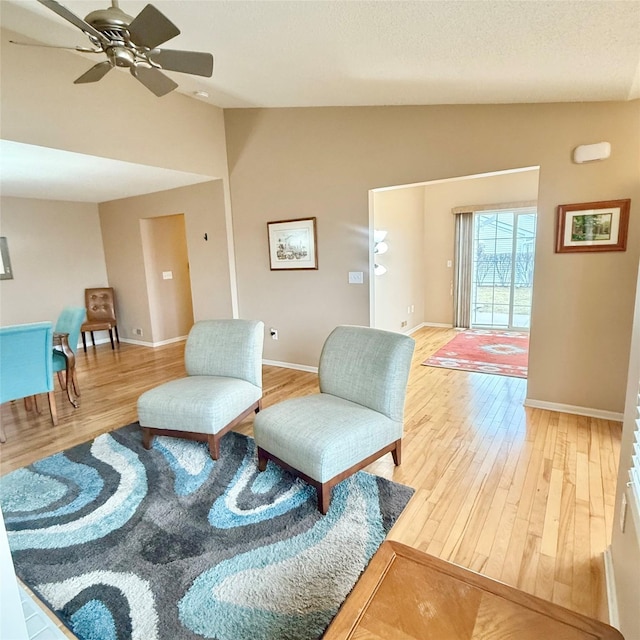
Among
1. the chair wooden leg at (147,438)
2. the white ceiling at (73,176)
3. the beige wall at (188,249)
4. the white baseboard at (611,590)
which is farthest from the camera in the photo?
the beige wall at (188,249)

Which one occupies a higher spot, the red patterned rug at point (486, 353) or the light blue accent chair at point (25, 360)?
the light blue accent chair at point (25, 360)

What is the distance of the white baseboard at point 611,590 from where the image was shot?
4.47 ft

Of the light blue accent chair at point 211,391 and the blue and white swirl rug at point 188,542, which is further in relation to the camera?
the light blue accent chair at point 211,391

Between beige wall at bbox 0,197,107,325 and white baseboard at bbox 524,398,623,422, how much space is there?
264 inches

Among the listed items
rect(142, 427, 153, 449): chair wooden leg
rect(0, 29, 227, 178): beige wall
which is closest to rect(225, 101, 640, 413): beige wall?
rect(0, 29, 227, 178): beige wall

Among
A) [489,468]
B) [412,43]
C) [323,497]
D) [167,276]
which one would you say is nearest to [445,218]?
[412,43]

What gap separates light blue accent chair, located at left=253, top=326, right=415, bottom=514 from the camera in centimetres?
203

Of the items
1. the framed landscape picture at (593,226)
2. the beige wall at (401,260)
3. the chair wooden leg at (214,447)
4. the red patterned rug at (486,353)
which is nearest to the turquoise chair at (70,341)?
the chair wooden leg at (214,447)

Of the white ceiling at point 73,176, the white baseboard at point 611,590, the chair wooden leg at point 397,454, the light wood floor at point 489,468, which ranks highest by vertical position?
the white ceiling at point 73,176

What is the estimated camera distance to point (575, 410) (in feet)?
10.5

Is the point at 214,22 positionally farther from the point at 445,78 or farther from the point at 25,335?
the point at 25,335

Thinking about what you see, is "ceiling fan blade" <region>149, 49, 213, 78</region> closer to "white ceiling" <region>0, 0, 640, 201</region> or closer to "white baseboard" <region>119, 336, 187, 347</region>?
"white ceiling" <region>0, 0, 640, 201</region>

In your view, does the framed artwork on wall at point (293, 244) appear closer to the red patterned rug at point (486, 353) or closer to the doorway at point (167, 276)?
the red patterned rug at point (486, 353)

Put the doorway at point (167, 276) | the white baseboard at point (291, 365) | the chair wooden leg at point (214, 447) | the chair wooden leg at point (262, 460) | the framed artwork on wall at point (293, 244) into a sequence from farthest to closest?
the doorway at point (167, 276)
the white baseboard at point (291, 365)
the framed artwork on wall at point (293, 244)
the chair wooden leg at point (214, 447)
the chair wooden leg at point (262, 460)
